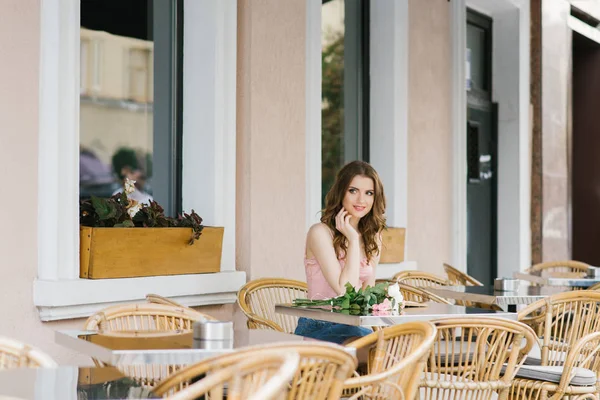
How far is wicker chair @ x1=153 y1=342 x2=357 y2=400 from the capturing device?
170cm

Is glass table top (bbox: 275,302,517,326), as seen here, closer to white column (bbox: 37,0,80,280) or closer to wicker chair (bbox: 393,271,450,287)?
white column (bbox: 37,0,80,280)

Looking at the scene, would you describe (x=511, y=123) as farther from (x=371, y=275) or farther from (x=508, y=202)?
A: (x=371, y=275)

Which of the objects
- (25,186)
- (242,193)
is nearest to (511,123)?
(242,193)

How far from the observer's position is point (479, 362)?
9.49ft

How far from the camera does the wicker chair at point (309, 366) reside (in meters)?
1.70

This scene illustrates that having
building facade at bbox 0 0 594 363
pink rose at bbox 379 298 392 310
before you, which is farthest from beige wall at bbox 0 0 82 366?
pink rose at bbox 379 298 392 310

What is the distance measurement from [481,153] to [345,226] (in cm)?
377

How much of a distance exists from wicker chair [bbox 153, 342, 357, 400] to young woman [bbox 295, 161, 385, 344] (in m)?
1.65

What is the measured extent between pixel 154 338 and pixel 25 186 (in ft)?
4.19

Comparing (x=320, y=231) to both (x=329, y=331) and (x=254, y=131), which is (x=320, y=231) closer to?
(x=329, y=331)

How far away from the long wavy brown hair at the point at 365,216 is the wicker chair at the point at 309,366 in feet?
6.57

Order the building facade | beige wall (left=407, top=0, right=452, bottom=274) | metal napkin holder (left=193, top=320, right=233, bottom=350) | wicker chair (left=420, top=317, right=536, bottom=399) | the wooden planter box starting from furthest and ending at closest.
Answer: beige wall (left=407, top=0, right=452, bottom=274)
the wooden planter box
the building facade
wicker chair (left=420, top=317, right=536, bottom=399)
metal napkin holder (left=193, top=320, right=233, bottom=350)

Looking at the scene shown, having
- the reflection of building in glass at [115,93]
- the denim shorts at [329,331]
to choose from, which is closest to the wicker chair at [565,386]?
the denim shorts at [329,331]

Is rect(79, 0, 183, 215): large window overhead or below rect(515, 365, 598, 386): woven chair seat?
overhead
